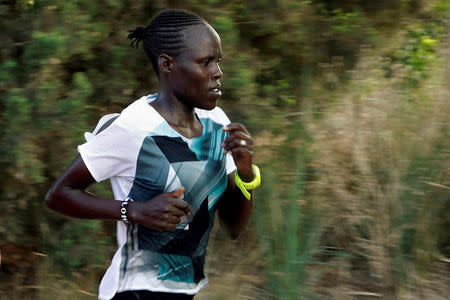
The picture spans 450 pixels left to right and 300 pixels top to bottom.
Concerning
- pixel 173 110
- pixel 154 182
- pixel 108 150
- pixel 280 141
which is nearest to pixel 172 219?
pixel 154 182

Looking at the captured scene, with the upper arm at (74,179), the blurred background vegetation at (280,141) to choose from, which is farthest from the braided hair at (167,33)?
the blurred background vegetation at (280,141)

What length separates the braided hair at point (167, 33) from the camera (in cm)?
220

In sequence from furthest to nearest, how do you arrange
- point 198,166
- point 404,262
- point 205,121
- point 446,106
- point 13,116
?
point 446,106
point 404,262
point 13,116
point 205,121
point 198,166

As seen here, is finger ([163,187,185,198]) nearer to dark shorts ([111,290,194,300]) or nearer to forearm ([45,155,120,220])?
forearm ([45,155,120,220])

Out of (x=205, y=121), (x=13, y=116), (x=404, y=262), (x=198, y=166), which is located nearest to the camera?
(x=198, y=166)

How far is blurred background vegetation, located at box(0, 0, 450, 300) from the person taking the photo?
138 inches

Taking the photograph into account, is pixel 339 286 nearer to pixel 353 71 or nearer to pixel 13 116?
pixel 353 71

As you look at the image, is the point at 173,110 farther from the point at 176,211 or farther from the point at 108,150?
the point at 176,211

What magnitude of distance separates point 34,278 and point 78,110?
1.34 m

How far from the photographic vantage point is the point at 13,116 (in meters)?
3.43

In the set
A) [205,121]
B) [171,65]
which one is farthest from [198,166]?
[171,65]

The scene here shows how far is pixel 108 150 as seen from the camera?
2051mm

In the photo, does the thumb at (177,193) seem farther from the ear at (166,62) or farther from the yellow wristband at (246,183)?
the ear at (166,62)

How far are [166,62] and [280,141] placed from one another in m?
1.83
